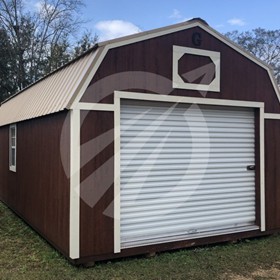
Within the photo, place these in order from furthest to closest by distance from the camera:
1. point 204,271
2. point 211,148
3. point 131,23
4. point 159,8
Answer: point 131,23 → point 159,8 → point 211,148 → point 204,271

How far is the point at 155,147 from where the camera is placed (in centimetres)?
546

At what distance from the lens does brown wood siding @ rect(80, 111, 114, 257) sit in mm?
4727

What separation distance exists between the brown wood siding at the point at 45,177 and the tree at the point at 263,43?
92.9 ft

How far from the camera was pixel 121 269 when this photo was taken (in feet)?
15.3

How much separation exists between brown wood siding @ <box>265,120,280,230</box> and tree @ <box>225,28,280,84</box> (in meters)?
27.1

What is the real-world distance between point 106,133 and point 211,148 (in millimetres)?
1930

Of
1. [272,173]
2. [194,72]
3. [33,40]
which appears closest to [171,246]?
[272,173]

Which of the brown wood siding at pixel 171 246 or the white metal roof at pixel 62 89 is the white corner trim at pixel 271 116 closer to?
the brown wood siding at pixel 171 246

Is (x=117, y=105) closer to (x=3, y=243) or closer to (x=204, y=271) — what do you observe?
(x=204, y=271)

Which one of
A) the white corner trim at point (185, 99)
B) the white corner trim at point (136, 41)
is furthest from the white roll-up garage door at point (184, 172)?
the white corner trim at point (136, 41)

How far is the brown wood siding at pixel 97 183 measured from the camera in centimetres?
473

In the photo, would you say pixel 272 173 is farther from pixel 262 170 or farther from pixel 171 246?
pixel 171 246

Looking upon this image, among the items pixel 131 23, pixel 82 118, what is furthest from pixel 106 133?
pixel 131 23

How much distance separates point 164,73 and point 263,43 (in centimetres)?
3031
